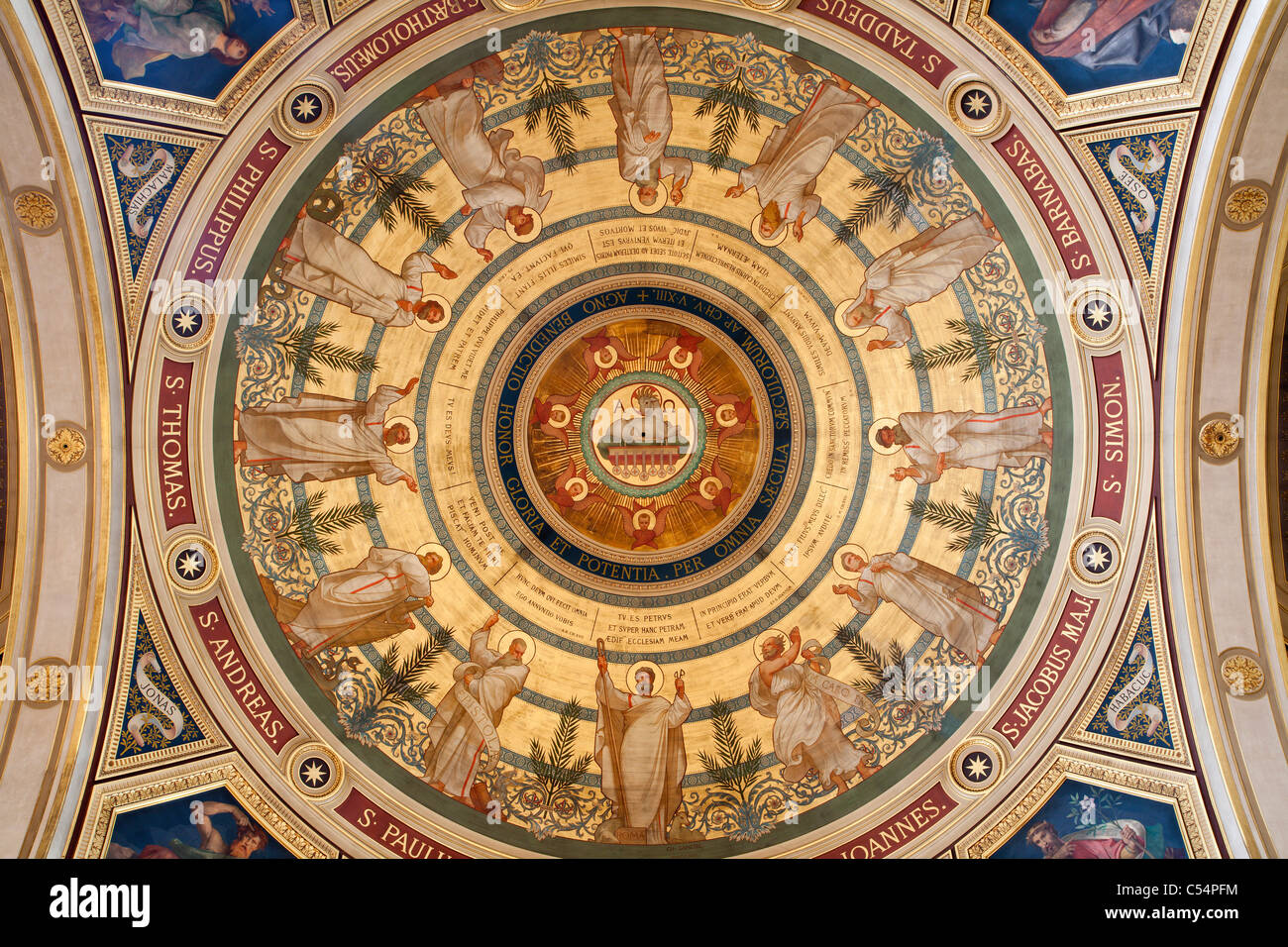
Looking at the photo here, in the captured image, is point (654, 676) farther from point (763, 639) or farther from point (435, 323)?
point (435, 323)

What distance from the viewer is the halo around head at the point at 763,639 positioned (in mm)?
14938

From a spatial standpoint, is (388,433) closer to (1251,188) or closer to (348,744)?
(348,744)

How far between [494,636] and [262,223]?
6046 mm

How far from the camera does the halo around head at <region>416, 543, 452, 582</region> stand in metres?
14.9

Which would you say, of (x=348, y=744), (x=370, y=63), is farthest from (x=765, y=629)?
(x=370, y=63)

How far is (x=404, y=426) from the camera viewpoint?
580 inches

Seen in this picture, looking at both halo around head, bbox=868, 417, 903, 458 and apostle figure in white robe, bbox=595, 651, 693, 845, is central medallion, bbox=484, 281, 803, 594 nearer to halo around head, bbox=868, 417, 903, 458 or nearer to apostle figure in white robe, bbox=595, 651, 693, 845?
halo around head, bbox=868, 417, 903, 458

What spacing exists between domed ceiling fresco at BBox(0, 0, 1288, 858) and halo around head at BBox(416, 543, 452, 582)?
3.7 inches

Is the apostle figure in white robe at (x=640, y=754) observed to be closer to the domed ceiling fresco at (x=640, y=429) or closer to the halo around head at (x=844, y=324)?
the domed ceiling fresco at (x=640, y=429)

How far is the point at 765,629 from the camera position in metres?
15.0

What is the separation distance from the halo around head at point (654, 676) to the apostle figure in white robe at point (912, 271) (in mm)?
5201

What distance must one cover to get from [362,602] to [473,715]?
2.09 metres
